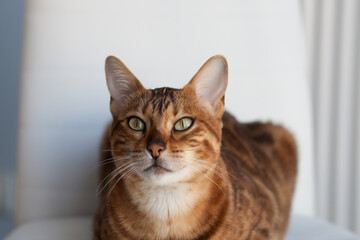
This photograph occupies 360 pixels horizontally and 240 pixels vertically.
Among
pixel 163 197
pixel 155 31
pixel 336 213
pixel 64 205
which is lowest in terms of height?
pixel 336 213

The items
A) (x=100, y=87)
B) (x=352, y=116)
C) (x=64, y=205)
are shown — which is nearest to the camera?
(x=100, y=87)

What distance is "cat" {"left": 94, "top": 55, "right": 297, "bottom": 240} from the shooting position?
33.5 inches

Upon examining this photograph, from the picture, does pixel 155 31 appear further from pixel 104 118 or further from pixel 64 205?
pixel 64 205

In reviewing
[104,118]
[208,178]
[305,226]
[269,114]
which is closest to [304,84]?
[269,114]

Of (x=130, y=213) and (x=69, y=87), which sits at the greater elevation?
(x=69, y=87)

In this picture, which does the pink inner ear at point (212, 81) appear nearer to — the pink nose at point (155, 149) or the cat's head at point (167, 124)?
the cat's head at point (167, 124)

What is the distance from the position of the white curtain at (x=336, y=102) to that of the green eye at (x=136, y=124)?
1365 millimetres

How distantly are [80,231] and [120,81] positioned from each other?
0.58 meters

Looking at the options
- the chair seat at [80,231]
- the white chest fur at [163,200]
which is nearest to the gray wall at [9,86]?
the chair seat at [80,231]

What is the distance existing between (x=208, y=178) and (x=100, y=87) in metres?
0.58

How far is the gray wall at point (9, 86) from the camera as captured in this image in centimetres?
202

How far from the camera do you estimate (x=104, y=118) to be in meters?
1.46

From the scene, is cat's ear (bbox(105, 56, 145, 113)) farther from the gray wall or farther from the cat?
the gray wall

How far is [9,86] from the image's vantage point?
2.08 m
